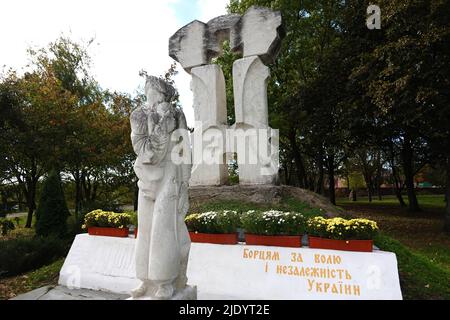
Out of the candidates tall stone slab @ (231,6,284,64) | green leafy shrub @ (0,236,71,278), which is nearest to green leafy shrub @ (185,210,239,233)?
green leafy shrub @ (0,236,71,278)

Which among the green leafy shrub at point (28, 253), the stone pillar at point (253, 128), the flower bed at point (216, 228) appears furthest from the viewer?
the stone pillar at point (253, 128)

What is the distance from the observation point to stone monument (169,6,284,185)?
9281 mm

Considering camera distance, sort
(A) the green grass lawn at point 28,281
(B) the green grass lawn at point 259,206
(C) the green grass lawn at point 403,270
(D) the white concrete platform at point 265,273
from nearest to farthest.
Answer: (D) the white concrete platform at point 265,273
(C) the green grass lawn at point 403,270
(A) the green grass lawn at point 28,281
(B) the green grass lawn at point 259,206

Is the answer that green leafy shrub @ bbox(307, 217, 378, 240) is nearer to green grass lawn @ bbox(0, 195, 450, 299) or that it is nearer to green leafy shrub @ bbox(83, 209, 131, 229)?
green grass lawn @ bbox(0, 195, 450, 299)

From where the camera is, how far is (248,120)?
939 centimetres

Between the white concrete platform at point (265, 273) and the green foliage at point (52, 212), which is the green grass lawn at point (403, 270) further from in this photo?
the green foliage at point (52, 212)

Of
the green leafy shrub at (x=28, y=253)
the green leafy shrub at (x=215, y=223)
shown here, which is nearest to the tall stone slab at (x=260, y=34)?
the green leafy shrub at (x=215, y=223)

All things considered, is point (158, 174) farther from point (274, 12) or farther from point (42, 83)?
point (42, 83)

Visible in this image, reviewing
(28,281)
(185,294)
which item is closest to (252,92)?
(185,294)

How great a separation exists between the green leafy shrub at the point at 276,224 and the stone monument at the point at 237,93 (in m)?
3.38

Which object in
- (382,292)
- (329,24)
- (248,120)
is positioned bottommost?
(382,292)

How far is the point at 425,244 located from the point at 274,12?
856cm

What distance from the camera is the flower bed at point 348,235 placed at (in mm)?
5137
